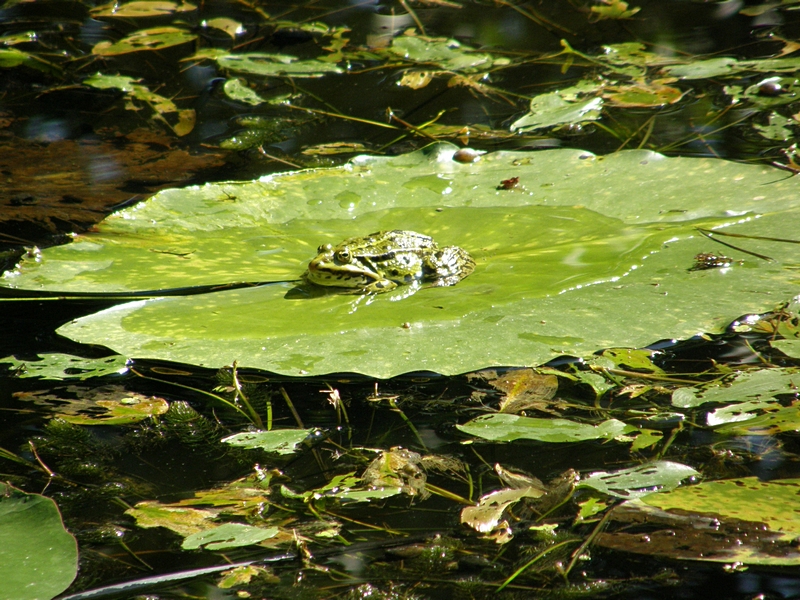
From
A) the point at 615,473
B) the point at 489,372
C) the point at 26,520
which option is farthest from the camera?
the point at 489,372

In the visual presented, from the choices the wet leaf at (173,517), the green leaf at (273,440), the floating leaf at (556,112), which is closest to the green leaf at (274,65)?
the floating leaf at (556,112)

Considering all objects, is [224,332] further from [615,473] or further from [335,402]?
[615,473]

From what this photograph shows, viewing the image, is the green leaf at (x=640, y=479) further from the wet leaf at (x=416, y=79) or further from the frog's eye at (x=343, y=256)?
the wet leaf at (x=416, y=79)

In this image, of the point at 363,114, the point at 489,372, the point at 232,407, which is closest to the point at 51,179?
the point at 363,114

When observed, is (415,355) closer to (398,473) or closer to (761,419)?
(398,473)

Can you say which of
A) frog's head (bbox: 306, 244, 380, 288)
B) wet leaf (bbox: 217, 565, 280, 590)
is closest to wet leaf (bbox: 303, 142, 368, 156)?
frog's head (bbox: 306, 244, 380, 288)
